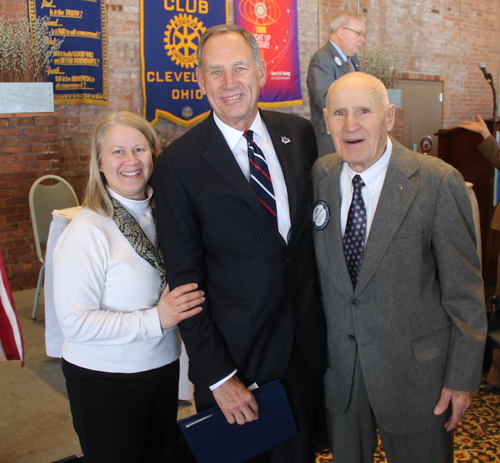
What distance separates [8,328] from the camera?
166 cm

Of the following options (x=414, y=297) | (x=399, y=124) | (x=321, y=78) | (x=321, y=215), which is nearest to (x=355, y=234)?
(x=321, y=215)

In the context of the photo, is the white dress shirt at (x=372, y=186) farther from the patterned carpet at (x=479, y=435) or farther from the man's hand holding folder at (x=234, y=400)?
the patterned carpet at (x=479, y=435)

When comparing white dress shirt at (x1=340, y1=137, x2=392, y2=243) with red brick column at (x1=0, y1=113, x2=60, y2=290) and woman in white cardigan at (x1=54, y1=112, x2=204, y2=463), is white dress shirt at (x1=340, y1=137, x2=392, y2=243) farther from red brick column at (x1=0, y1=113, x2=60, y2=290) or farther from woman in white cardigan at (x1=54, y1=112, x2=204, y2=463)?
red brick column at (x1=0, y1=113, x2=60, y2=290)

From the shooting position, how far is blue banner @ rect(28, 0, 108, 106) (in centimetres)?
491

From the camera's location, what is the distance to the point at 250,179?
146cm

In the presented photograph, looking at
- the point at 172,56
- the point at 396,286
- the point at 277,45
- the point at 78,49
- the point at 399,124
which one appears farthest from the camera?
the point at 399,124

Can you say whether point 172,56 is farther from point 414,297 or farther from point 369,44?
point 414,297

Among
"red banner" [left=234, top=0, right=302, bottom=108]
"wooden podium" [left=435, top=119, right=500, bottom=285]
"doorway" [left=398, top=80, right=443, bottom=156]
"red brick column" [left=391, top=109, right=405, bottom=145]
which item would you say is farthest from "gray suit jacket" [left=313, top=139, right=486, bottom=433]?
"doorway" [left=398, top=80, right=443, bottom=156]

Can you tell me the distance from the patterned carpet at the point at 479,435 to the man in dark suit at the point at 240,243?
1.07 meters

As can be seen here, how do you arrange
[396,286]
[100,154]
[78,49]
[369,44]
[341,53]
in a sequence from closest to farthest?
[396,286] < [100,154] < [341,53] < [78,49] < [369,44]

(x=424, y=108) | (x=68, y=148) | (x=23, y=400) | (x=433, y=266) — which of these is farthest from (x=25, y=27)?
(x=424, y=108)

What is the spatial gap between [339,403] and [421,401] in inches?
9.8

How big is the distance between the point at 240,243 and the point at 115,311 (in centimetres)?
46

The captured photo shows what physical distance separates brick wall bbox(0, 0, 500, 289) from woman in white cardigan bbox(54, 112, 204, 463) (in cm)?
354
